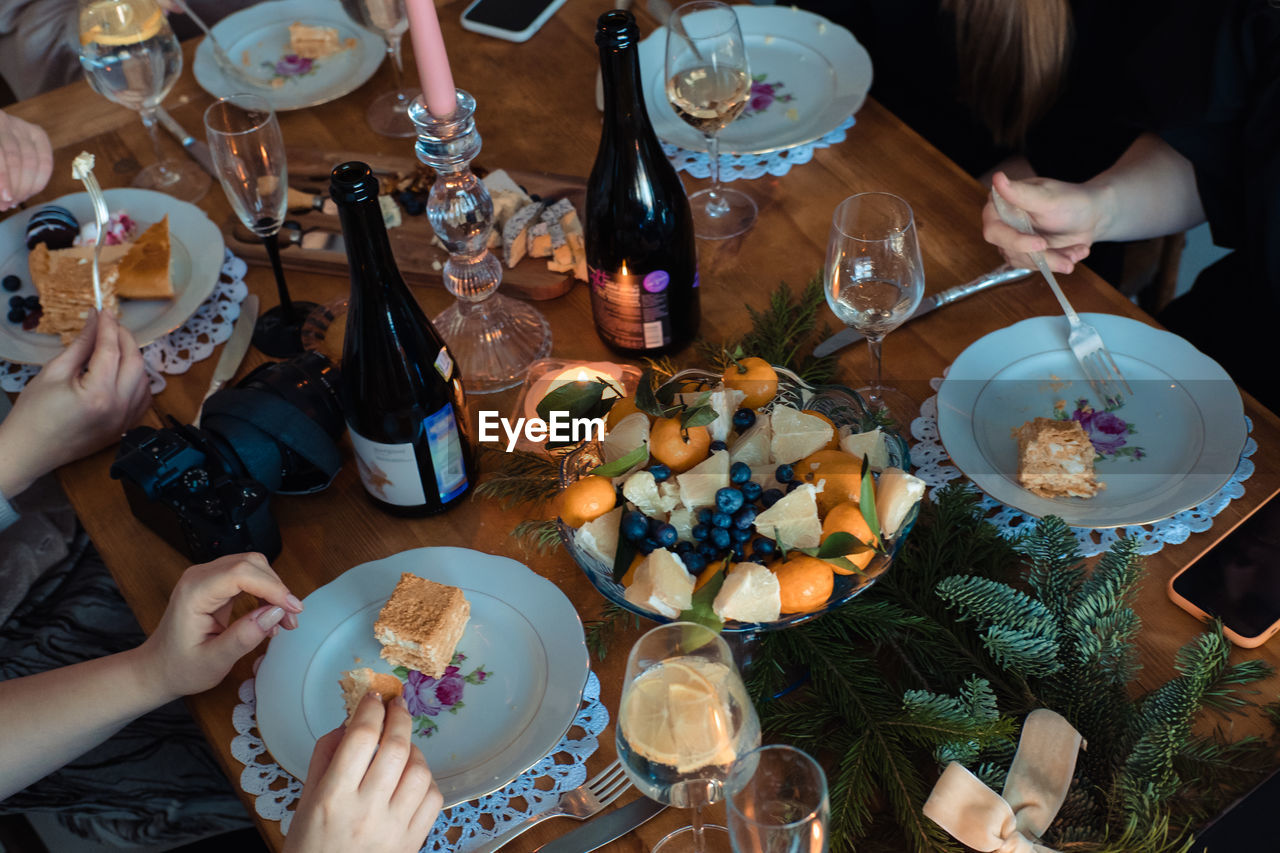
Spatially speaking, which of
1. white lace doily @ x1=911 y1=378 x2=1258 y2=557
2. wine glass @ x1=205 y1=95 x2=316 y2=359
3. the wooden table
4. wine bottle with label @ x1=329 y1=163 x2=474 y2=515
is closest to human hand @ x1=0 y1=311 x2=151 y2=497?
the wooden table

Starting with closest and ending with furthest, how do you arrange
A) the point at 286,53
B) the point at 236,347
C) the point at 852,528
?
the point at 852,528, the point at 236,347, the point at 286,53

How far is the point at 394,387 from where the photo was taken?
37.4 inches

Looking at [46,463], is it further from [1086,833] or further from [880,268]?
[1086,833]

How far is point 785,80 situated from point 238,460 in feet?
3.01

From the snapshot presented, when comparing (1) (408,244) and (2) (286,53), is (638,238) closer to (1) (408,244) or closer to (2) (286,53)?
(1) (408,244)

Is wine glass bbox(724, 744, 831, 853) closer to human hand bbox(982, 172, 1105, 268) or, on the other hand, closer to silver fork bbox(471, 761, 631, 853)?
silver fork bbox(471, 761, 631, 853)

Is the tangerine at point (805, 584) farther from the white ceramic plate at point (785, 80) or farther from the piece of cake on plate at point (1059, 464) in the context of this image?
the white ceramic plate at point (785, 80)

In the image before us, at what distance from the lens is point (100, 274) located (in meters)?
1.22

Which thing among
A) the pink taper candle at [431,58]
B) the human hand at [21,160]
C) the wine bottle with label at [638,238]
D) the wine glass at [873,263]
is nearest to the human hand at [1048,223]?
the wine glass at [873,263]

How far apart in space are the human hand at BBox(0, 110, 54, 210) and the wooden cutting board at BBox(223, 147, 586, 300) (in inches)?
10.7

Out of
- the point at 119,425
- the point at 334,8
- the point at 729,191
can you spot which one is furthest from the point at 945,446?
the point at 334,8

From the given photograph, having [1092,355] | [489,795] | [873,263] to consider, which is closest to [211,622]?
[489,795]

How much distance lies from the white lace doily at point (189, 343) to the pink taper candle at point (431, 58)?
407 mm

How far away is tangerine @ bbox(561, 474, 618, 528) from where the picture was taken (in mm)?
820
